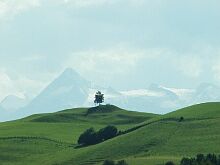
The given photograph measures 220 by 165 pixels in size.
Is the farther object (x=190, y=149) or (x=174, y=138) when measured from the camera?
(x=174, y=138)

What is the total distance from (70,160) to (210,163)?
48.3 m

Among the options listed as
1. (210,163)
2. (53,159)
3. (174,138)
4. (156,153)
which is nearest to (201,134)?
(174,138)

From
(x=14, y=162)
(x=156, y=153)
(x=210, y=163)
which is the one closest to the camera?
(x=210, y=163)

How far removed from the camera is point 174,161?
161m

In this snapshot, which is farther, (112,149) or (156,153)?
(112,149)

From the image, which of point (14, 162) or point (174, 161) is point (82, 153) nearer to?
point (14, 162)

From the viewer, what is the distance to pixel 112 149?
192 metres

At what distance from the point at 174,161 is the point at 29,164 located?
132 feet

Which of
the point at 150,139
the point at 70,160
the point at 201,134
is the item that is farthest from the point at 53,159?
the point at 201,134

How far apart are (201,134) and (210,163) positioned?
53.5 metres

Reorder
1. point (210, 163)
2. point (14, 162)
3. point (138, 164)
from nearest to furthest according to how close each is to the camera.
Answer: point (210, 163) < point (138, 164) < point (14, 162)

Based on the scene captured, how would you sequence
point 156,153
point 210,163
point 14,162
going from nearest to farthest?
point 210,163, point 156,153, point 14,162

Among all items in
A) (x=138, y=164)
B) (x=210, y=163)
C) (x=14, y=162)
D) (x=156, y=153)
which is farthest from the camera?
(x=14, y=162)

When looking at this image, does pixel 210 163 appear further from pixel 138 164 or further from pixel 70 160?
pixel 70 160
